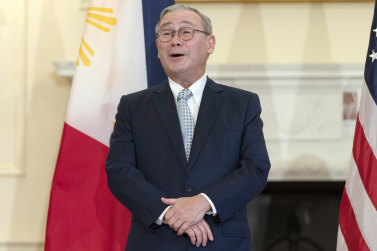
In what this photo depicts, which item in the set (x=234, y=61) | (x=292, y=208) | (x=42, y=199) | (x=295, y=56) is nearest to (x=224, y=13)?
(x=234, y=61)

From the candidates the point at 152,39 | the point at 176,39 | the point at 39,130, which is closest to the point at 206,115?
the point at 176,39

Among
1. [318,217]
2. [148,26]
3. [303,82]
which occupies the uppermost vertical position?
[148,26]

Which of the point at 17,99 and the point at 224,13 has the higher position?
the point at 224,13

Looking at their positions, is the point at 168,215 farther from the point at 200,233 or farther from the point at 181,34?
the point at 181,34

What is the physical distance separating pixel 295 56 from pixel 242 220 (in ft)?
4.95

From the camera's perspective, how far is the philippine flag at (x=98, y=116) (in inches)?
97.4

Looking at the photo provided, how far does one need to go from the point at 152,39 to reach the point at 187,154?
3.08 feet

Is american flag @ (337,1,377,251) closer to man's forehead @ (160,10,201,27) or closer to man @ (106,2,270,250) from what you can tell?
man @ (106,2,270,250)

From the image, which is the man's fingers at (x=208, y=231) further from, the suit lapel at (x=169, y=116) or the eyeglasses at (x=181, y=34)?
the eyeglasses at (x=181, y=34)

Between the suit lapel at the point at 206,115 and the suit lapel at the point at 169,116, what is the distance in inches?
1.6

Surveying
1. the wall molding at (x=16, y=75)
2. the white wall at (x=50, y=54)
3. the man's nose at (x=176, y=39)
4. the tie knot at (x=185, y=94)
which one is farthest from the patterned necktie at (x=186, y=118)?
the wall molding at (x=16, y=75)

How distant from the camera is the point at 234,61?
3057 mm

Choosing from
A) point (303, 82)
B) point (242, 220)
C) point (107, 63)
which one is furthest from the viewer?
point (303, 82)

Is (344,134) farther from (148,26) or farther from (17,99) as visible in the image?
(17,99)
